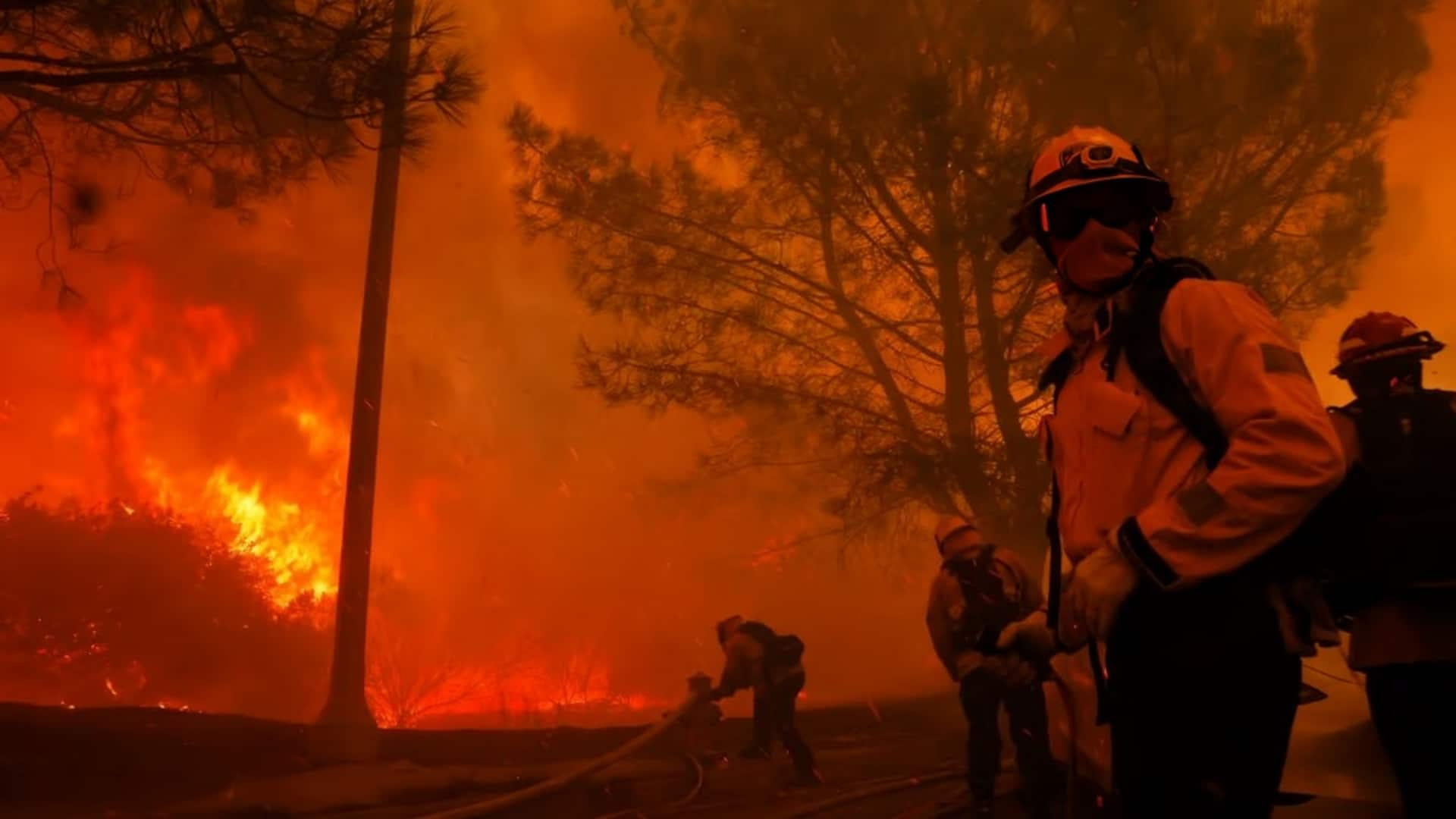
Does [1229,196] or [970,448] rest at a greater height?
[1229,196]

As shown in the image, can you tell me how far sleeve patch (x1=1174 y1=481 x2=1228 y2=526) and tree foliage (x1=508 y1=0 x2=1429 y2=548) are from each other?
17.0 ft

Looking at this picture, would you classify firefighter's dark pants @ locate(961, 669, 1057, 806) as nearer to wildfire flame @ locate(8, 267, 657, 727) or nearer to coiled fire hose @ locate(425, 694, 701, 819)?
coiled fire hose @ locate(425, 694, 701, 819)

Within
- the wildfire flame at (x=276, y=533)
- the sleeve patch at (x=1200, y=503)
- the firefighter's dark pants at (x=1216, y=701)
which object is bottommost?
the firefighter's dark pants at (x=1216, y=701)

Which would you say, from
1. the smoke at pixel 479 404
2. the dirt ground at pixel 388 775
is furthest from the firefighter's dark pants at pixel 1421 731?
the smoke at pixel 479 404

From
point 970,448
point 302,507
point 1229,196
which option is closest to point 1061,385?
point 970,448

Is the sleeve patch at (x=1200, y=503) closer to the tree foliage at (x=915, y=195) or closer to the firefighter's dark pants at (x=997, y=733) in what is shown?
the firefighter's dark pants at (x=997, y=733)

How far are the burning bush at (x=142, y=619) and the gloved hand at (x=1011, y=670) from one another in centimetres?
1454

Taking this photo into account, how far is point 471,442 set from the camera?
21953 mm

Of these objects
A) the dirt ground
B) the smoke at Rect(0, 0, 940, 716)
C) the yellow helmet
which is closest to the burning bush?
the smoke at Rect(0, 0, 940, 716)

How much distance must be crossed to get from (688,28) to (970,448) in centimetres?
424

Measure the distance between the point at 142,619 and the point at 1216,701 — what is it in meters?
19.5

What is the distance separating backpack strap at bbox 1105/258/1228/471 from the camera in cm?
107

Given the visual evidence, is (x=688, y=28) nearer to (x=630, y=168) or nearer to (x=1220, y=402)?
(x=630, y=168)

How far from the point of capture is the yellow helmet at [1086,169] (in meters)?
1.24
